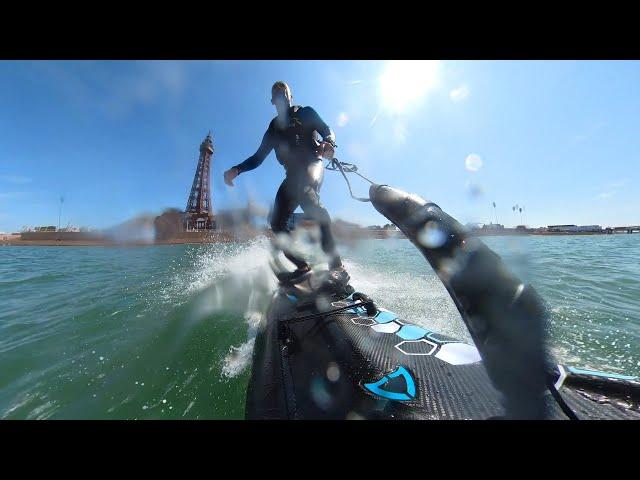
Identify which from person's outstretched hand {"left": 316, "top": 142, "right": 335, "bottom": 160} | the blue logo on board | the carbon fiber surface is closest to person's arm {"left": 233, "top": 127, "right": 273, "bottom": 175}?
person's outstretched hand {"left": 316, "top": 142, "right": 335, "bottom": 160}

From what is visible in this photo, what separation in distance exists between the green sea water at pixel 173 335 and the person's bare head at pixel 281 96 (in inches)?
129

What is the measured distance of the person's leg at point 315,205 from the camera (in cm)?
342

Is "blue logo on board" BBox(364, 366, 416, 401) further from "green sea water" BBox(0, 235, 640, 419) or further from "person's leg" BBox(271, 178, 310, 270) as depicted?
"person's leg" BBox(271, 178, 310, 270)

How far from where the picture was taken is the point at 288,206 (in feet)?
12.0

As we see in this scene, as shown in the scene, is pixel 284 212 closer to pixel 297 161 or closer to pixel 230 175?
pixel 297 161

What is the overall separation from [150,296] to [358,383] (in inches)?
211

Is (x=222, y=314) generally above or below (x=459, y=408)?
below

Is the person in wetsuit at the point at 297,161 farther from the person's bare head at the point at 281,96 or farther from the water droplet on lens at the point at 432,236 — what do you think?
the water droplet on lens at the point at 432,236

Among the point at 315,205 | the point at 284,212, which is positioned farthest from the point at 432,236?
the point at 284,212

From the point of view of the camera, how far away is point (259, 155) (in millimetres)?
3730
